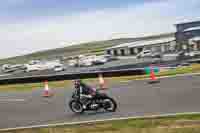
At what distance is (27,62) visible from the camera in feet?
101

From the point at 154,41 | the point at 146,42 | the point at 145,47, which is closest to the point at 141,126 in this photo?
the point at 145,47

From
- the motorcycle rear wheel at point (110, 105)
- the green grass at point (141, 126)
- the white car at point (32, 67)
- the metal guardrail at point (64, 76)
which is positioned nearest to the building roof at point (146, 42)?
the white car at point (32, 67)

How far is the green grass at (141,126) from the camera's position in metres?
8.52

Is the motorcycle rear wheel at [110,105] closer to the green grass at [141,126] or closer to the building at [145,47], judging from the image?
the green grass at [141,126]

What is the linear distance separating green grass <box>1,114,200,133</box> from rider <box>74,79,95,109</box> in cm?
201

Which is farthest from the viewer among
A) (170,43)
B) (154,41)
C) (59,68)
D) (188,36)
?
(154,41)

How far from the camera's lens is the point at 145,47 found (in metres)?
33.9

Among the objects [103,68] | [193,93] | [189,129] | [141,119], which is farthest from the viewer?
[103,68]

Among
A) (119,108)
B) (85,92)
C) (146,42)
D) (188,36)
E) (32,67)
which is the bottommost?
(119,108)

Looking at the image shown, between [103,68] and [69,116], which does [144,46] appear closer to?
[103,68]

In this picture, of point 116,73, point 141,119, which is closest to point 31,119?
point 141,119

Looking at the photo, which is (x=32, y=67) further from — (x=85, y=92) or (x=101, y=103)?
(x=101, y=103)

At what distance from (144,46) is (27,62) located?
10.0 m

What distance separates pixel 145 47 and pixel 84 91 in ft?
74.0
